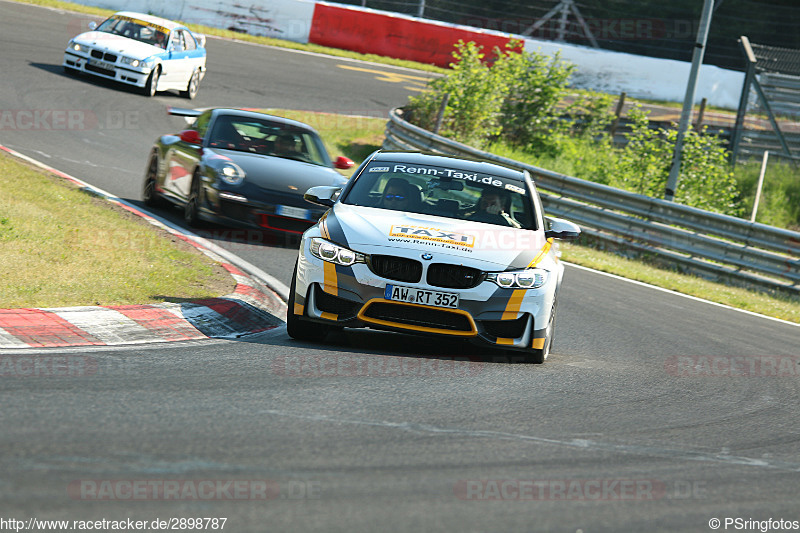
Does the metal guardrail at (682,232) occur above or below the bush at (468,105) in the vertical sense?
below

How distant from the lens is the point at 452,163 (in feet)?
29.0

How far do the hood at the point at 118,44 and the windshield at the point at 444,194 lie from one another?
548 inches

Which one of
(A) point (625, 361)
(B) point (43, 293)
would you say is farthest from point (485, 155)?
(B) point (43, 293)

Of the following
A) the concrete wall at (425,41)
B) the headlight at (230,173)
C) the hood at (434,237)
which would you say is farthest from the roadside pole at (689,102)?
the concrete wall at (425,41)

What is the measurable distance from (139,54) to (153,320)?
1493 cm

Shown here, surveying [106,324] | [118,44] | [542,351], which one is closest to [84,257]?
[106,324]

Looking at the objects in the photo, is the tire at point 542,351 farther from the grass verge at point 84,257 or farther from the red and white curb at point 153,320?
the grass verge at point 84,257

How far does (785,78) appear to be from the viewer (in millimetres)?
23844

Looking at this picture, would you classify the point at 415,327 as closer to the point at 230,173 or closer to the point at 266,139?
the point at 230,173

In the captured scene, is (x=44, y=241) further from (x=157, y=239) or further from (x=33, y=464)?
(x=33, y=464)

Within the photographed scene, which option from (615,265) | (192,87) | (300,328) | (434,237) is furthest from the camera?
(192,87)

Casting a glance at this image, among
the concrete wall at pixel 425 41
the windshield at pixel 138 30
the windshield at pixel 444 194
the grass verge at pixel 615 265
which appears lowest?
the grass verge at pixel 615 265

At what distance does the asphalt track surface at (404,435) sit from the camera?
3891mm

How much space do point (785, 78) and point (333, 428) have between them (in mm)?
21717
